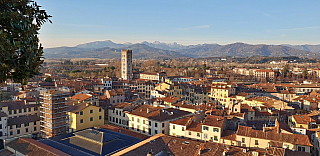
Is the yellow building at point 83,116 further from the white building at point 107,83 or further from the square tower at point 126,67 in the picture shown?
the square tower at point 126,67

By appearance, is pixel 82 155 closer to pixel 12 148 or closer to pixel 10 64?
pixel 12 148

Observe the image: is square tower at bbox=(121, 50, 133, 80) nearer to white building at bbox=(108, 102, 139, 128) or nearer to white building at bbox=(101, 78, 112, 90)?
white building at bbox=(101, 78, 112, 90)

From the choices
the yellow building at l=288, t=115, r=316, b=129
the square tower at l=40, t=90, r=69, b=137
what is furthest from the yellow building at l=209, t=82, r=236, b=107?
the square tower at l=40, t=90, r=69, b=137

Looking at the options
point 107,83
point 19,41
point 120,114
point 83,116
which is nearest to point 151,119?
point 120,114

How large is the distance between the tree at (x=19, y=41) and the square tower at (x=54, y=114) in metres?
21.7

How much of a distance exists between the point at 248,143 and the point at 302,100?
30409mm

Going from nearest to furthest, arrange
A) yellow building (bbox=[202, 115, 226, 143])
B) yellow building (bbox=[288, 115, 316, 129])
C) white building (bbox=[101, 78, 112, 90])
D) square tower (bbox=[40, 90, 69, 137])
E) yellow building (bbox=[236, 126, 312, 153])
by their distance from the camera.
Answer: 1. yellow building (bbox=[236, 126, 312, 153])
2. yellow building (bbox=[202, 115, 226, 143])
3. square tower (bbox=[40, 90, 69, 137])
4. yellow building (bbox=[288, 115, 316, 129])
5. white building (bbox=[101, 78, 112, 90])

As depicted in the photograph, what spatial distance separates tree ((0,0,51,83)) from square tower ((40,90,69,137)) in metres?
21.7

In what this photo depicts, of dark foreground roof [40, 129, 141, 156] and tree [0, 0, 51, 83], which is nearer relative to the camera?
tree [0, 0, 51, 83]

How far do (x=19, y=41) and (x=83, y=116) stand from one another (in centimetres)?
2409

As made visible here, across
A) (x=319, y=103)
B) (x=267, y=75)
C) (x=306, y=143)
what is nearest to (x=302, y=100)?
(x=319, y=103)

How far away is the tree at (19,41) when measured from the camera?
4445 millimetres

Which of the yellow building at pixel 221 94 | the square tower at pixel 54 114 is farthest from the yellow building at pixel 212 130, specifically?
the yellow building at pixel 221 94

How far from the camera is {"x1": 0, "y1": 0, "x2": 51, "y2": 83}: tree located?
14.6ft
